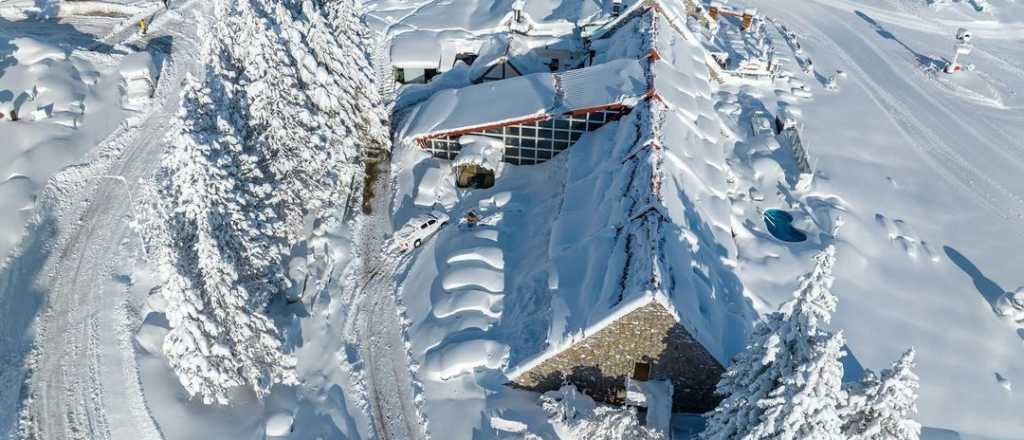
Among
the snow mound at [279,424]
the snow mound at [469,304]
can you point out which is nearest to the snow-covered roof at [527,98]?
the snow mound at [469,304]

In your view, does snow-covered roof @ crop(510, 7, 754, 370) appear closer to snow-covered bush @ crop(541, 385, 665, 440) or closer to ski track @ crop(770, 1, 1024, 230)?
snow-covered bush @ crop(541, 385, 665, 440)

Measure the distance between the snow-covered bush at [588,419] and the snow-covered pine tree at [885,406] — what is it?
18.2ft

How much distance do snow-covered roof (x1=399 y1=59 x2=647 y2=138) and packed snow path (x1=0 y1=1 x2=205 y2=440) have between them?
13.1m

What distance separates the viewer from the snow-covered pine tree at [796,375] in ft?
50.7

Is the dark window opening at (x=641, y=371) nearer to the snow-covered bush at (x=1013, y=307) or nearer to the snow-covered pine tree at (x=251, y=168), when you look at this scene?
the snow-covered pine tree at (x=251, y=168)

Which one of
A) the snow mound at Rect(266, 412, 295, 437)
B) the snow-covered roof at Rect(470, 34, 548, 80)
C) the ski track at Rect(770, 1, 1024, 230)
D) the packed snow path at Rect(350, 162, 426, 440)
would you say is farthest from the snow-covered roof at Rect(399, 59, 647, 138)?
the ski track at Rect(770, 1, 1024, 230)

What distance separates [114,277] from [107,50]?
20594mm

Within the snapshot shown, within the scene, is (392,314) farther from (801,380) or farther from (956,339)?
(956,339)

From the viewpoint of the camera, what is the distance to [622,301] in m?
20.0

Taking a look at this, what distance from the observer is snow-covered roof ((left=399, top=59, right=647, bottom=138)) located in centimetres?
3109

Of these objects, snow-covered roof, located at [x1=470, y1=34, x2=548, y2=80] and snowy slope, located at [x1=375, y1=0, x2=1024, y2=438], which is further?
snow-covered roof, located at [x1=470, y1=34, x2=548, y2=80]

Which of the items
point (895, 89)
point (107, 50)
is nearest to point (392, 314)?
point (107, 50)

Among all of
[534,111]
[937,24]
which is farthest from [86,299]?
[937,24]

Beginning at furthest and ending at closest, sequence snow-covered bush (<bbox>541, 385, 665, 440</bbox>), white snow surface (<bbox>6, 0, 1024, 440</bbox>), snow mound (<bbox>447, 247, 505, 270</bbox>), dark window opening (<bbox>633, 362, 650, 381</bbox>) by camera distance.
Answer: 1. snow mound (<bbox>447, 247, 505, 270</bbox>)
2. white snow surface (<bbox>6, 0, 1024, 440</bbox>)
3. dark window opening (<bbox>633, 362, 650, 381</bbox>)
4. snow-covered bush (<bbox>541, 385, 665, 440</bbox>)
